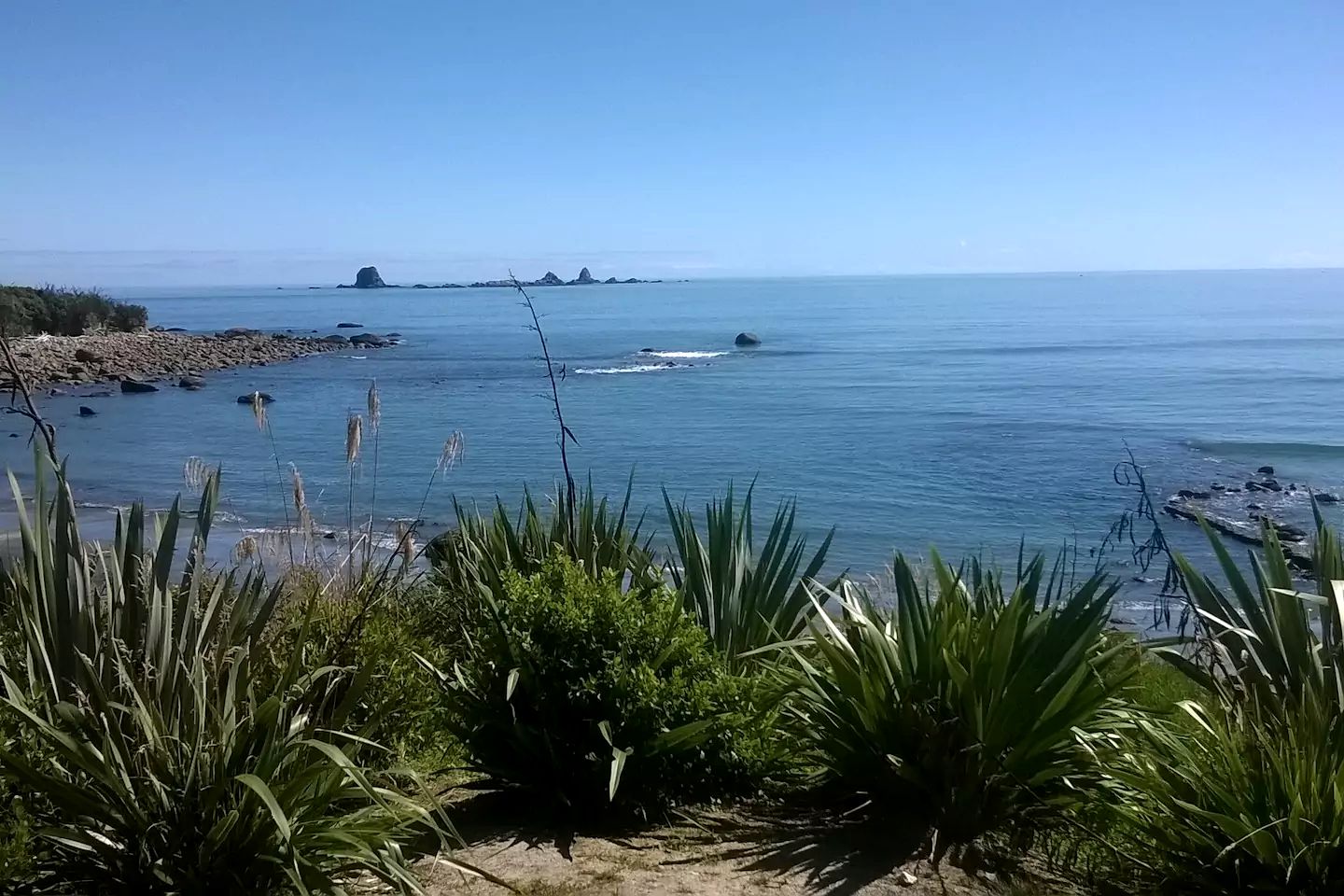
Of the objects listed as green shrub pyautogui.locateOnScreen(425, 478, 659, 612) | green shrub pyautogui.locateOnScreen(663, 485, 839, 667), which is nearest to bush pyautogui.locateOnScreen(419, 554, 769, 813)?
green shrub pyautogui.locateOnScreen(663, 485, 839, 667)

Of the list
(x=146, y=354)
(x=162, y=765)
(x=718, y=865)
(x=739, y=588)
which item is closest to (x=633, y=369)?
(x=146, y=354)

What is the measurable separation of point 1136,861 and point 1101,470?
26.3m

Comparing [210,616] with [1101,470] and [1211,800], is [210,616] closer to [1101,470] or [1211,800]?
[1211,800]

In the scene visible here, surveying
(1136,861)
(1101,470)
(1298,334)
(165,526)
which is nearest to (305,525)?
(165,526)

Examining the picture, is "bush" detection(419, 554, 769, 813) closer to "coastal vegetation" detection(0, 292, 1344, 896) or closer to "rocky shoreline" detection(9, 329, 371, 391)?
"coastal vegetation" detection(0, 292, 1344, 896)

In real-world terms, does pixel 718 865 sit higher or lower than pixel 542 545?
lower

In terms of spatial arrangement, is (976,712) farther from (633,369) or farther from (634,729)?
(633,369)

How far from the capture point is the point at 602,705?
444 cm

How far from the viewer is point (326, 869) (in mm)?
3572

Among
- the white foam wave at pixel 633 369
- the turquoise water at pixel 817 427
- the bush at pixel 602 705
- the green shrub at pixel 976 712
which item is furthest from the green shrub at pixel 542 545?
the white foam wave at pixel 633 369

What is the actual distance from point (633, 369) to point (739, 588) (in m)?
53.0

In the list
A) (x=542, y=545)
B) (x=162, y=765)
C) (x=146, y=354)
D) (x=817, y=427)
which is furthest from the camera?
(x=146, y=354)

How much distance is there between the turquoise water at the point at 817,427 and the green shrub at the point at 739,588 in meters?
5.24

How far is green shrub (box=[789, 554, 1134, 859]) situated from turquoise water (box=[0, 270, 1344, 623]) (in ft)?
22.3
